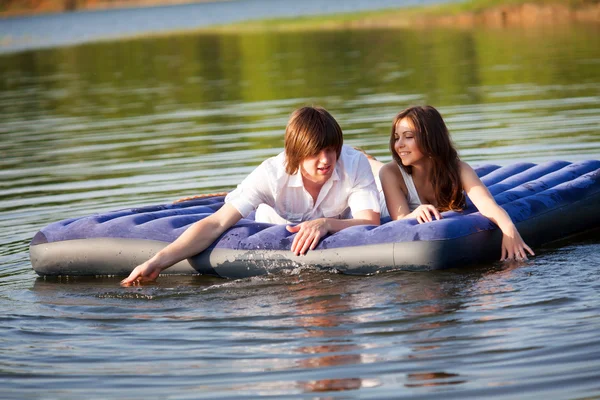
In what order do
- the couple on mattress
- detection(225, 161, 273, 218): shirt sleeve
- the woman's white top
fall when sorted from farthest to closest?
the woman's white top
detection(225, 161, 273, 218): shirt sleeve
the couple on mattress

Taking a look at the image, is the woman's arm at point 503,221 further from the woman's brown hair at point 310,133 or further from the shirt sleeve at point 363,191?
the woman's brown hair at point 310,133

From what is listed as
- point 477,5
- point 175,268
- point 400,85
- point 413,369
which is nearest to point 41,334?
point 175,268

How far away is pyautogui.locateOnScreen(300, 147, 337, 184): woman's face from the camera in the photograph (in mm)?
6082

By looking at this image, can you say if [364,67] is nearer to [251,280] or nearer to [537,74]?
[537,74]

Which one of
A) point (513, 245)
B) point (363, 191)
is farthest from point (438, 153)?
point (513, 245)

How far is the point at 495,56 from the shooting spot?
1927 centimetres

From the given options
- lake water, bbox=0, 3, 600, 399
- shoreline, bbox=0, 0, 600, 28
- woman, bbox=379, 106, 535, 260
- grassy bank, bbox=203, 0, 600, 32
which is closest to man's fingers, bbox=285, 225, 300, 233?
lake water, bbox=0, 3, 600, 399

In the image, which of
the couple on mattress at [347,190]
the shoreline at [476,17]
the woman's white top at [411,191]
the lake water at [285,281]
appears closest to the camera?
the lake water at [285,281]

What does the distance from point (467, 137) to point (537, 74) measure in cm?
549

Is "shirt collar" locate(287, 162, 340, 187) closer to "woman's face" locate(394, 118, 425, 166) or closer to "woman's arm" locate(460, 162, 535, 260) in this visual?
"woman's face" locate(394, 118, 425, 166)

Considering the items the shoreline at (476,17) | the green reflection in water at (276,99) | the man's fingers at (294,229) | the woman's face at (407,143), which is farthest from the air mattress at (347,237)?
the shoreline at (476,17)

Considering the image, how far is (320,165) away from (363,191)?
1.50 feet

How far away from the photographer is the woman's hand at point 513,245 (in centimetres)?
622

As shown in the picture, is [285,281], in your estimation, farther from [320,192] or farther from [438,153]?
[438,153]
